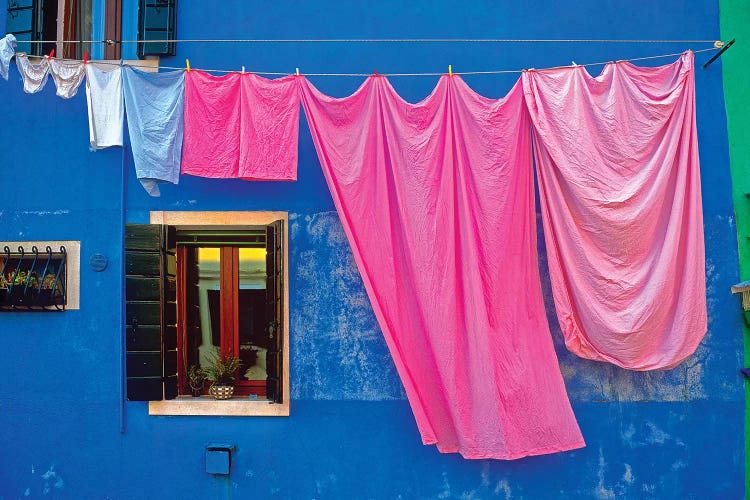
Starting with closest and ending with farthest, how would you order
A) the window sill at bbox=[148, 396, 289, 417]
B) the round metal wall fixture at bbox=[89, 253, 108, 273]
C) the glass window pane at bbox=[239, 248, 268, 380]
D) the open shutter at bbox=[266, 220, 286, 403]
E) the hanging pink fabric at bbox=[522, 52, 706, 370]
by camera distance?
1. the hanging pink fabric at bbox=[522, 52, 706, 370]
2. the open shutter at bbox=[266, 220, 286, 403]
3. the window sill at bbox=[148, 396, 289, 417]
4. the round metal wall fixture at bbox=[89, 253, 108, 273]
5. the glass window pane at bbox=[239, 248, 268, 380]

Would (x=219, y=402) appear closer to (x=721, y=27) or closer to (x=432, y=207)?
(x=432, y=207)

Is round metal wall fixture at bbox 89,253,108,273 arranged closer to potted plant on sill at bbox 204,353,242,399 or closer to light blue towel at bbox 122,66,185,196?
light blue towel at bbox 122,66,185,196

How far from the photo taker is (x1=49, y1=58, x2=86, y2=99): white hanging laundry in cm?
468

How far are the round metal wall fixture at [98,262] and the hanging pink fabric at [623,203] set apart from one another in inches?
134

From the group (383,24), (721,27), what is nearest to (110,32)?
(383,24)

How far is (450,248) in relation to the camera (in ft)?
15.3

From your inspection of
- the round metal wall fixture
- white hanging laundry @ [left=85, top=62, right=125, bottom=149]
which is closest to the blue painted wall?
the round metal wall fixture

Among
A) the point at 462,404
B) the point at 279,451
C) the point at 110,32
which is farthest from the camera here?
the point at 110,32

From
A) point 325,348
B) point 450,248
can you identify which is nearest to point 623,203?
point 450,248

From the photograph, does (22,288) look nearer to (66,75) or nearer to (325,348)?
(66,75)

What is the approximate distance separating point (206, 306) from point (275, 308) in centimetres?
77

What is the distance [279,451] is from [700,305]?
10.8ft

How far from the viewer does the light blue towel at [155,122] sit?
4625 millimetres

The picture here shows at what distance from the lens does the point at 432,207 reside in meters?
4.69
